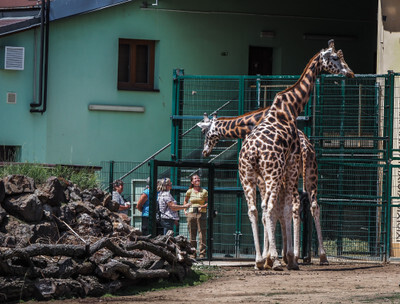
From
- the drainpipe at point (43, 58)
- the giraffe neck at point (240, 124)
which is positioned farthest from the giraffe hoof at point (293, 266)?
the drainpipe at point (43, 58)

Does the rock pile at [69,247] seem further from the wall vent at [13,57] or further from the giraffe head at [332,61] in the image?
the wall vent at [13,57]

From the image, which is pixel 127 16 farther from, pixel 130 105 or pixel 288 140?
pixel 288 140

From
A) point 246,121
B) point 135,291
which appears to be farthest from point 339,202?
point 135,291

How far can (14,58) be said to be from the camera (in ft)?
77.0

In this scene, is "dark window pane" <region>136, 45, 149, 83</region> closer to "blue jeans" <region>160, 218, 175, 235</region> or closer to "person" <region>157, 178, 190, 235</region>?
"person" <region>157, 178, 190, 235</region>

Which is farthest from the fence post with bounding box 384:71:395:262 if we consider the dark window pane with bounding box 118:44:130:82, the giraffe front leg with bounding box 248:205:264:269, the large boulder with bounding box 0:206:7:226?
the dark window pane with bounding box 118:44:130:82

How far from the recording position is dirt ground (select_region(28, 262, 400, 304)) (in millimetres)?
11539

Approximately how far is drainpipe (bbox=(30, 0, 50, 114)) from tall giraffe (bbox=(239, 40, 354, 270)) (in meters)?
8.82

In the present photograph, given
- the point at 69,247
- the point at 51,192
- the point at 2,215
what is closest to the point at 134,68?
the point at 51,192

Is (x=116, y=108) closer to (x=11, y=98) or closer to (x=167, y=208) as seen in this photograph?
(x=11, y=98)

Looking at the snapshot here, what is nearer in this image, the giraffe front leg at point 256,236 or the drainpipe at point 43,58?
the giraffe front leg at point 256,236

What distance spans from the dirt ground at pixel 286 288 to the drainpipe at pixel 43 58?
9463 mm

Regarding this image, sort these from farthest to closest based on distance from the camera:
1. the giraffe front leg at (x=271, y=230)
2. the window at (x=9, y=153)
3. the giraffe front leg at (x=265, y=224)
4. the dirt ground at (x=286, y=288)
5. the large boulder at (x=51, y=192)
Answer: the window at (x=9, y=153), the giraffe front leg at (x=265, y=224), the giraffe front leg at (x=271, y=230), the large boulder at (x=51, y=192), the dirt ground at (x=286, y=288)

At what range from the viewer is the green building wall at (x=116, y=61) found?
2392cm
